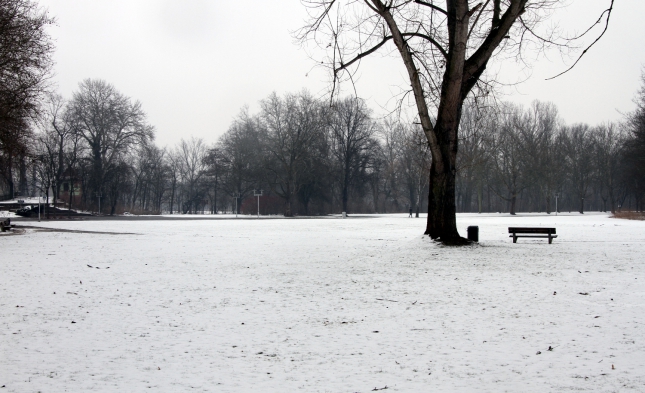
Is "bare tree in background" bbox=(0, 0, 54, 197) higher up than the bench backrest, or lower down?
higher up

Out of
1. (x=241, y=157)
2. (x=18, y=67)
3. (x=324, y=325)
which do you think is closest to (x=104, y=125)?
(x=241, y=157)

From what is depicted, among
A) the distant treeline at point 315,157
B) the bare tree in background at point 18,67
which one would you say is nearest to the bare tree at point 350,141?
the distant treeline at point 315,157

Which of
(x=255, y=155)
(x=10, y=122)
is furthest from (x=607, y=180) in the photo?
(x=10, y=122)

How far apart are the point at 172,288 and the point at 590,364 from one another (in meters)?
7.78

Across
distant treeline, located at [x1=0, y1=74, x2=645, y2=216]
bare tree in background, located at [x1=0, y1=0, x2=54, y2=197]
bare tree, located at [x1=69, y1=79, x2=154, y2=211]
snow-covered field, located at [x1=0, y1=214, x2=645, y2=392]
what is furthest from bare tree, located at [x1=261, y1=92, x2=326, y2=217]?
snow-covered field, located at [x1=0, y1=214, x2=645, y2=392]

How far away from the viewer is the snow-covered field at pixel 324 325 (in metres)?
5.56

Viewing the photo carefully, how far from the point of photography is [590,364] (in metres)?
5.91

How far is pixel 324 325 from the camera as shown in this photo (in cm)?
A: 783

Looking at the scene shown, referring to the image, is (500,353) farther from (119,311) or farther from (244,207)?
(244,207)

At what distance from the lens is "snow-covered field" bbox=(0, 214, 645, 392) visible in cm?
556

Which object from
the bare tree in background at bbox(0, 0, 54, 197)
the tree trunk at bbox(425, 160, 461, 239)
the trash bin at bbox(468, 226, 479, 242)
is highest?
the bare tree in background at bbox(0, 0, 54, 197)

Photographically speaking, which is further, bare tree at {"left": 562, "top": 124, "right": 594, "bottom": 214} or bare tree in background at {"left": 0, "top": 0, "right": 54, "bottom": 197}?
bare tree at {"left": 562, "top": 124, "right": 594, "bottom": 214}

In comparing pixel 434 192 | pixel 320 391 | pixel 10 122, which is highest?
pixel 10 122

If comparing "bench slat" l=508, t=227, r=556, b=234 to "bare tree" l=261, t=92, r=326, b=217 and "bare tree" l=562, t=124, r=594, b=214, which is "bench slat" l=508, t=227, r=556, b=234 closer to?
"bare tree" l=261, t=92, r=326, b=217
